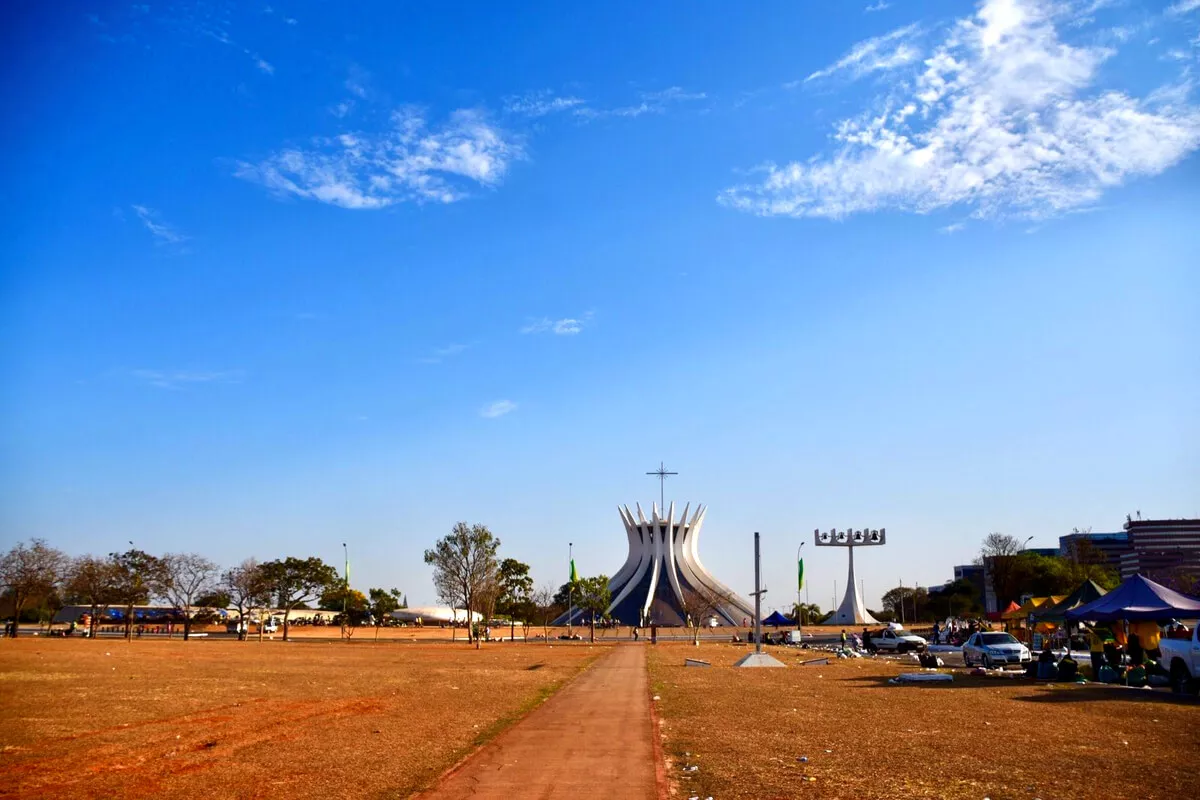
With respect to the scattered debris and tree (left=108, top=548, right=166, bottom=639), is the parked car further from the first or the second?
tree (left=108, top=548, right=166, bottom=639)

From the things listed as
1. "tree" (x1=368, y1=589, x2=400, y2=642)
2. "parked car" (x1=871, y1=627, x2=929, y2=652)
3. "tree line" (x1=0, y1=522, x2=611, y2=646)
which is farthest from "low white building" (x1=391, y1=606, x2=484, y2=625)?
"parked car" (x1=871, y1=627, x2=929, y2=652)

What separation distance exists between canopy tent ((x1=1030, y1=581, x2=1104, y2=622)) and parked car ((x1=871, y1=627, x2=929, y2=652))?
6237mm

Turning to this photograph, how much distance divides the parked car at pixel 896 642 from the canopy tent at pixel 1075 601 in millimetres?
6237

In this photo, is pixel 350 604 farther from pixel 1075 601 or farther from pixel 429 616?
pixel 1075 601

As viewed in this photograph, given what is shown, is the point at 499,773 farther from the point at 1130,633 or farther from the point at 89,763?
the point at 1130,633

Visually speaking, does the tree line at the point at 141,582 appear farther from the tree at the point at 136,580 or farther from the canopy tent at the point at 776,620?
the canopy tent at the point at 776,620

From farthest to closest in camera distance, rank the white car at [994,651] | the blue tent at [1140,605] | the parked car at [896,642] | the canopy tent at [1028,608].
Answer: the canopy tent at [1028,608], the parked car at [896,642], the white car at [994,651], the blue tent at [1140,605]

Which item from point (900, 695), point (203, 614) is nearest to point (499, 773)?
point (900, 695)

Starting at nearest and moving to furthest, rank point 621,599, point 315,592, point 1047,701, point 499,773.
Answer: point 499,773 < point 1047,701 < point 315,592 < point 621,599

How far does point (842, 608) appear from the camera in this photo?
342 feet

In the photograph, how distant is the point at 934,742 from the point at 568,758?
530 centimetres

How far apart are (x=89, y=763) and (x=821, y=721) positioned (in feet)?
36.5

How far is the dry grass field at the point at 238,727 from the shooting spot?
966 cm

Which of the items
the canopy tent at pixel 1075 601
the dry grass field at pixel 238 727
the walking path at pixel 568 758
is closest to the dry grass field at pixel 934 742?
the walking path at pixel 568 758
